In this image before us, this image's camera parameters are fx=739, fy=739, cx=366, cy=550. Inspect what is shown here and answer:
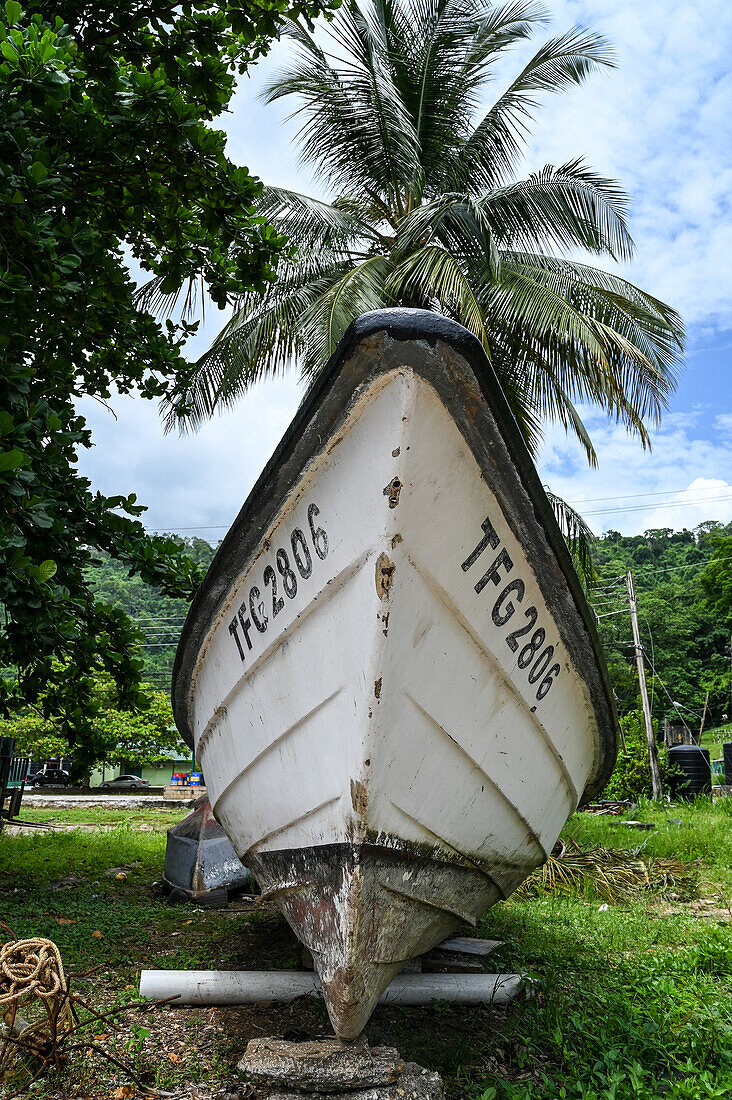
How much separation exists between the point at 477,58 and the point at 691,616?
3558 centimetres

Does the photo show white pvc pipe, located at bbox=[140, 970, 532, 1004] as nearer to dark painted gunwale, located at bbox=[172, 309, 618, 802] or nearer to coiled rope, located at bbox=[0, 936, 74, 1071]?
coiled rope, located at bbox=[0, 936, 74, 1071]

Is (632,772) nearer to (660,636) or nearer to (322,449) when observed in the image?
(322,449)

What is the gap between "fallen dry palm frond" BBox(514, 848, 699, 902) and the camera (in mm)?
5645

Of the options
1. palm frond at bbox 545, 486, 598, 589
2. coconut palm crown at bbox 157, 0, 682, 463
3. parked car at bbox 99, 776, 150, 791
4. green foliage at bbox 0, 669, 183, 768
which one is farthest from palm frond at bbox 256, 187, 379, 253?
parked car at bbox 99, 776, 150, 791

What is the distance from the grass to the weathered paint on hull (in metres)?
0.45

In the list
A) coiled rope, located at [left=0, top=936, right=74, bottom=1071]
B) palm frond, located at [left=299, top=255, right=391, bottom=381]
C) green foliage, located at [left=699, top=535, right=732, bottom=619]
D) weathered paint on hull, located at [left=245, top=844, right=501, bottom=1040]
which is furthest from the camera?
green foliage, located at [left=699, top=535, right=732, bottom=619]

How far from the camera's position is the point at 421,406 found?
1.99 m

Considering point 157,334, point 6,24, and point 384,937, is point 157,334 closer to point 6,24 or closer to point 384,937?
point 6,24

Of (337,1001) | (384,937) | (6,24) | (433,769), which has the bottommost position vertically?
(337,1001)

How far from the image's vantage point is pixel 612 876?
5.89 metres

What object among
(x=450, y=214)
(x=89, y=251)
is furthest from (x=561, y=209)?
(x=89, y=251)

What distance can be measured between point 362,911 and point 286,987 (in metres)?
1.09

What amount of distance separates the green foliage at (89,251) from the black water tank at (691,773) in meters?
11.3

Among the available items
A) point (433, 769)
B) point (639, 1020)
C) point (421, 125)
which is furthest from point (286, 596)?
point (421, 125)
